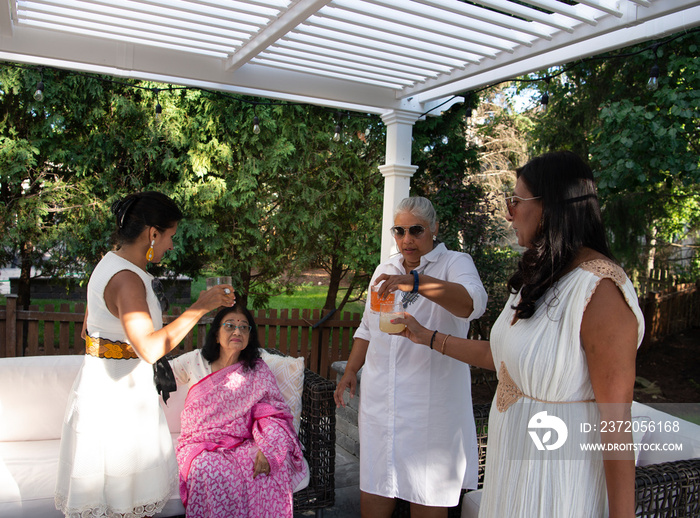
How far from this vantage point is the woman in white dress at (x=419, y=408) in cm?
233

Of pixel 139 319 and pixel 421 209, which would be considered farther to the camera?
A: pixel 421 209

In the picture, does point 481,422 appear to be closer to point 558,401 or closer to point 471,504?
point 471,504

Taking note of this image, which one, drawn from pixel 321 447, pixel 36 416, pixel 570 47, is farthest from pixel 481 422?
pixel 36 416

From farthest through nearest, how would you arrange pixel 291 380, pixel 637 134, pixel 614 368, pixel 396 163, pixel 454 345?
pixel 637 134 → pixel 396 163 → pixel 291 380 → pixel 454 345 → pixel 614 368

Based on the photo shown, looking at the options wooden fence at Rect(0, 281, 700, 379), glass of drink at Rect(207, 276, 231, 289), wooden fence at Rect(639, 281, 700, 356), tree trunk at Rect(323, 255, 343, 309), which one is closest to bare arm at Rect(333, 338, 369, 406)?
glass of drink at Rect(207, 276, 231, 289)

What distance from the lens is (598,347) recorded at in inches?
52.5

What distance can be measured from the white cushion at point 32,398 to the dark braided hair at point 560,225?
8.91 feet

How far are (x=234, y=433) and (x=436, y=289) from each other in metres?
1.37

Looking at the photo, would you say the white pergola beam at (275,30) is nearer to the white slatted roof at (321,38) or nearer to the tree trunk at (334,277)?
the white slatted roof at (321,38)

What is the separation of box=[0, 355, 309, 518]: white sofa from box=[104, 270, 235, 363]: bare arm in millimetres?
1129

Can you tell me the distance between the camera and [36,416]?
3.09 metres

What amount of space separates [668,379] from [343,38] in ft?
20.6

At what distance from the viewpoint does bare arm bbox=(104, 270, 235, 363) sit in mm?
1885

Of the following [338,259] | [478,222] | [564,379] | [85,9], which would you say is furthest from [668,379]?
[85,9]
